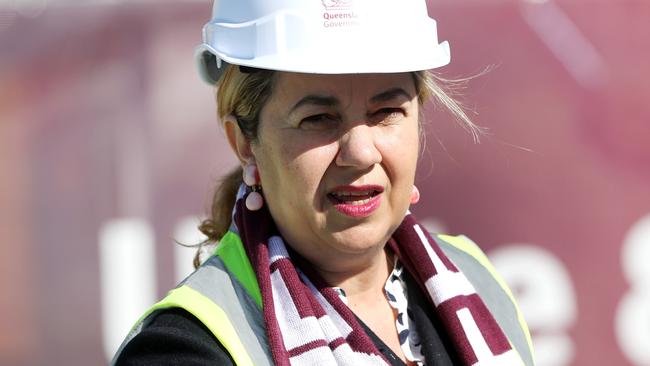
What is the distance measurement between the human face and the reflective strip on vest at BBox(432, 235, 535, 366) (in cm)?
36

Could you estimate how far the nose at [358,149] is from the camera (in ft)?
5.92

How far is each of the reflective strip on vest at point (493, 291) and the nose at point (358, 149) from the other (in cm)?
50

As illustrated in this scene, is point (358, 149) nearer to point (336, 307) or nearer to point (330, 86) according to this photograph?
point (330, 86)

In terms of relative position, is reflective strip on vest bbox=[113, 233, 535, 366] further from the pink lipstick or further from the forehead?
the forehead

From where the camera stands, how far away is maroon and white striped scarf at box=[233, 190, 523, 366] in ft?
5.86

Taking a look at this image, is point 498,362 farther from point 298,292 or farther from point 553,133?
point 553,133

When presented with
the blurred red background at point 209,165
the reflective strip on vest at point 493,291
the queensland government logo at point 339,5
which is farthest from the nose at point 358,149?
the blurred red background at point 209,165

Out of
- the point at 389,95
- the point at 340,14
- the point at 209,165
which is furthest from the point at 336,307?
the point at 209,165

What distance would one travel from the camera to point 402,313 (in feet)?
6.68

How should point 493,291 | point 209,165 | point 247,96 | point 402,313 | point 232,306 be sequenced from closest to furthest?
1. point 232,306
2. point 247,96
3. point 402,313
4. point 493,291
5. point 209,165

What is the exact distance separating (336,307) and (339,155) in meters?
0.29

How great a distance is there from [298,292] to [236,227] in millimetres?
235

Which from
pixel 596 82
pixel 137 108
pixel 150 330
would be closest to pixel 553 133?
pixel 596 82

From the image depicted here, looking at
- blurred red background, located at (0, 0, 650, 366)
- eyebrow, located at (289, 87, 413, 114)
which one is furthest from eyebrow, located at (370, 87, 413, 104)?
blurred red background, located at (0, 0, 650, 366)
